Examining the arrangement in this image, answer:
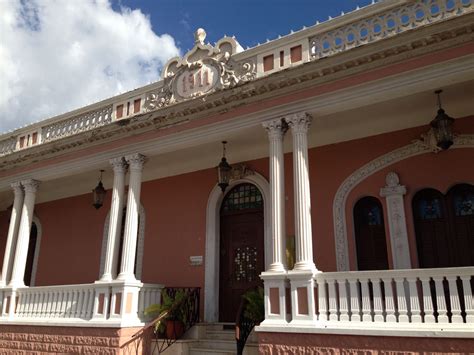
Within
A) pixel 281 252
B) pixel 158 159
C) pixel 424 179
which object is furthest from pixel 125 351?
pixel 424 179

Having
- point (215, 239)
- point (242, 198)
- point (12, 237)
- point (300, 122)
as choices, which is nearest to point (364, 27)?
point (300, 122)

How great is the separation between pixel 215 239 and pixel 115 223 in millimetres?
2435

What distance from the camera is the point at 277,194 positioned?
7770 mm

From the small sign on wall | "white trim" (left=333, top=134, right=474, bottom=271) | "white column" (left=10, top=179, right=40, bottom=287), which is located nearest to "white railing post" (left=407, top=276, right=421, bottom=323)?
"white trim" (left=333, top=134, right=474, bottom=271)

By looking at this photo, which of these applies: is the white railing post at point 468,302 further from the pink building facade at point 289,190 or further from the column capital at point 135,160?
the column capital at point 135,160

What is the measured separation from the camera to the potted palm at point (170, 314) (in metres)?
8.88

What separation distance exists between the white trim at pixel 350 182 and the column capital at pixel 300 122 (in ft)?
6.38

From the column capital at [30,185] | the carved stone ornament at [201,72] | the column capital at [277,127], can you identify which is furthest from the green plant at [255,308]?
the column capital at [30,185]

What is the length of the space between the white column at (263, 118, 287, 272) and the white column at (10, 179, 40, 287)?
21.3 feet

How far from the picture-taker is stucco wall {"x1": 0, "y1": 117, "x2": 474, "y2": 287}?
8.52m

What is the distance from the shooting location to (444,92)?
7.61 meters

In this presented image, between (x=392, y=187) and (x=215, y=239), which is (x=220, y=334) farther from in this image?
(x=392, y=187)

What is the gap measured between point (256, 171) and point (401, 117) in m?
3.45

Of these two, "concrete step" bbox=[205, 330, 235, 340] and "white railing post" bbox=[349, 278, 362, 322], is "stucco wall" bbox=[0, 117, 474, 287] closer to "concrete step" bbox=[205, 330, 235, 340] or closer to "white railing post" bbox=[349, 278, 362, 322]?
"concrete step" bbox=[205, 330, 235, 340]
